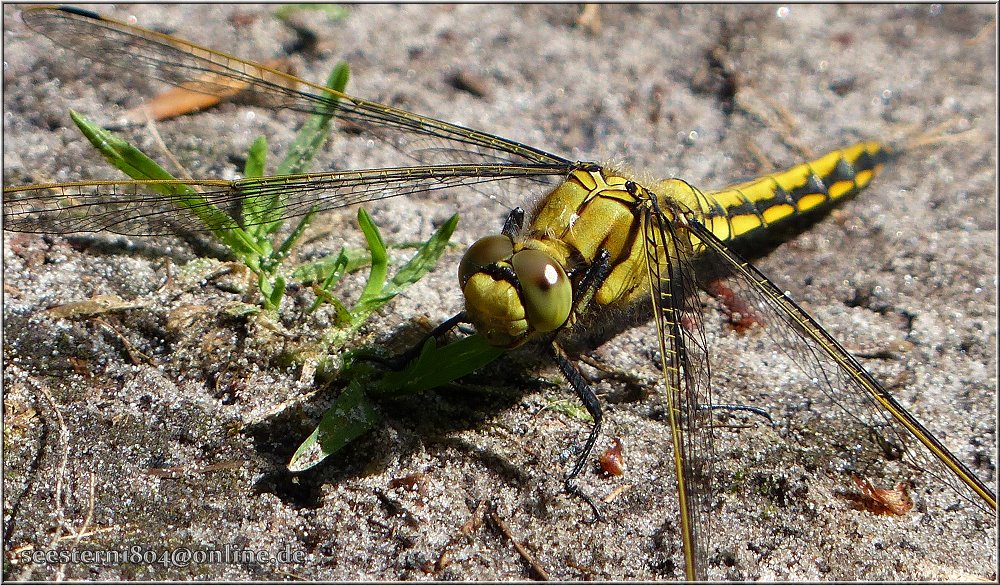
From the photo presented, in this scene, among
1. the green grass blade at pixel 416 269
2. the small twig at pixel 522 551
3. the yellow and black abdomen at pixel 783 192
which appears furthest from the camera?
the yellow and black abdomen at pixel 783 192

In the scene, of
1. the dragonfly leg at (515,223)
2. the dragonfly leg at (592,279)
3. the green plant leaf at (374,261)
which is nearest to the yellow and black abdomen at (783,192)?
the dragonfly leg at (592,279)

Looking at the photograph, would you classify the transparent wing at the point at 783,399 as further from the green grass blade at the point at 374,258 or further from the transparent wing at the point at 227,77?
the green grass blade at the point at 374,258

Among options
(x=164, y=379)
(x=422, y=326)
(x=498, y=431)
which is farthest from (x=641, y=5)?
(x=164, y=379)

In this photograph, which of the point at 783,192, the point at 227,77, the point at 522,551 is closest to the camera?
the point at 522,551

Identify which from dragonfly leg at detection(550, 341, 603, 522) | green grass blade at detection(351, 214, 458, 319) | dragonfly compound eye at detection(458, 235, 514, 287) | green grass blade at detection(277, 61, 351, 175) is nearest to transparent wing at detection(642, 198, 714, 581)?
dragonfly leg at detection(550, 341, 603, 522)

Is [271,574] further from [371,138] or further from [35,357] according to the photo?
[371,138]

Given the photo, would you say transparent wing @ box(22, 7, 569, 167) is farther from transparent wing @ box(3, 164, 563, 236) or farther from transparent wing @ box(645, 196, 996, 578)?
transparent wing @ box(645, 196, 996, 578)

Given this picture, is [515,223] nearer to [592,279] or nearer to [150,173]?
[592,279]

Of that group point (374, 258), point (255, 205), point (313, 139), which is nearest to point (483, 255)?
point (374, 258)
